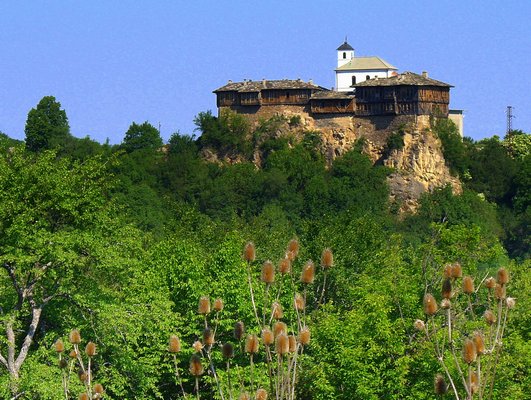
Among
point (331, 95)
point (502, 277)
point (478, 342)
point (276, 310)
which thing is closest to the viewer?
point (478, 342)

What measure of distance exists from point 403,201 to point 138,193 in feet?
75.4

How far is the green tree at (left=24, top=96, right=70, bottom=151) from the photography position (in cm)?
13762

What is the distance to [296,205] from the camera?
416 feet

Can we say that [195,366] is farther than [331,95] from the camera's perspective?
No

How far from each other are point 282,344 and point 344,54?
5245 inches

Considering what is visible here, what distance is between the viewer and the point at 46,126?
13875 cm

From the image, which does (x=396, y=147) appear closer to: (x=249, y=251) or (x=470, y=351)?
(x=249, y=251)

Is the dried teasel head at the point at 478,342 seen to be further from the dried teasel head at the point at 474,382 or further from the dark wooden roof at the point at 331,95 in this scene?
the dark wooden roof at the point at 331,95

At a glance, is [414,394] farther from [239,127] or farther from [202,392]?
[239,127]

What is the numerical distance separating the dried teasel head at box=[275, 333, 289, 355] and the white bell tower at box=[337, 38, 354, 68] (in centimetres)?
13124

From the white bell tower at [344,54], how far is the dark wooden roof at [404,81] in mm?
13387

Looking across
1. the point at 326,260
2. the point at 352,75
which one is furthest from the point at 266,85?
the point at 326,260

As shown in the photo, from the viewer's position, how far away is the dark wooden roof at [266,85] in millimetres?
131375

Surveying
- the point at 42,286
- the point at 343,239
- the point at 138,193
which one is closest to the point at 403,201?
the point at 138,193
